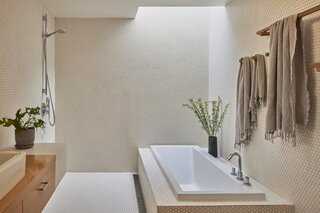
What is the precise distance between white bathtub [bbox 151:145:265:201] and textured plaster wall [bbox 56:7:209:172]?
343mm

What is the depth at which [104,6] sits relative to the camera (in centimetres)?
394

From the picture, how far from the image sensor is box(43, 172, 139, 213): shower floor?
3.40m

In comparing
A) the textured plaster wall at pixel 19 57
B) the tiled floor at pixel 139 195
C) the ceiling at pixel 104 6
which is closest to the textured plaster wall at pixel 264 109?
the ceiling at pixel 104 6

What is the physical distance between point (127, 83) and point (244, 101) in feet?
7.00

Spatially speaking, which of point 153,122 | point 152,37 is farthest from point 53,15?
point 153,122

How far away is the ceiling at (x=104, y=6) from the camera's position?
12.4 ft

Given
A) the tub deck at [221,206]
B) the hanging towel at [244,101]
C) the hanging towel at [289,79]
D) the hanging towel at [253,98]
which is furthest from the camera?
the hanging towel at [244,101]

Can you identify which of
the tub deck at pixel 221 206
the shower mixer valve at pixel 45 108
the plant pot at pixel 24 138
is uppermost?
the shower mixer valve at pixel 45 108

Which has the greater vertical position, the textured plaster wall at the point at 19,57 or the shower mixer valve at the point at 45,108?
the textured plaster wall at the point at 19,57

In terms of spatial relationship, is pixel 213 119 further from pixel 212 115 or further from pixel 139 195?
pixel 139 195

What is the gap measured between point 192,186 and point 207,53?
188 centimetres

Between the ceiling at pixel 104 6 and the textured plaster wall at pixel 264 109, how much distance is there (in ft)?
1.72

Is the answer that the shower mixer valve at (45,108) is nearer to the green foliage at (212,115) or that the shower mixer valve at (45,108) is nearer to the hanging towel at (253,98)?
the green foliage at (212,115)

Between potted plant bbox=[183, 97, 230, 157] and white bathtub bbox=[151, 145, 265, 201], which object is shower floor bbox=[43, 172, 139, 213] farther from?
potted plant bbox=[183, 97, 230, 157]
